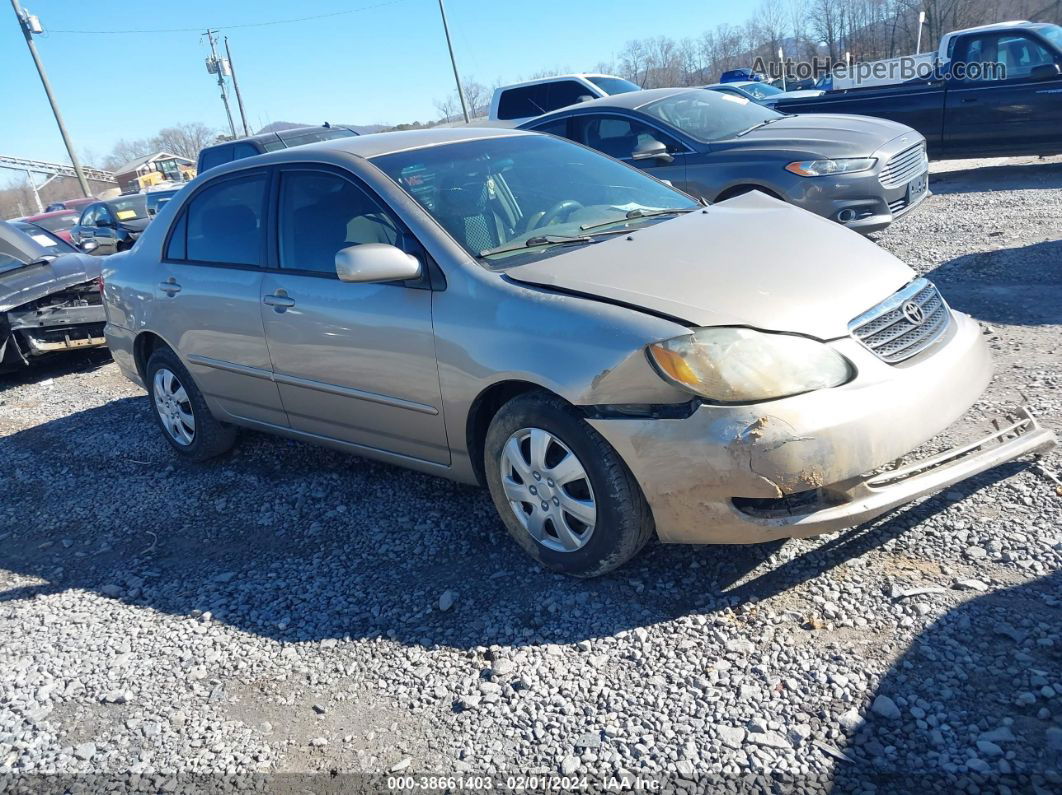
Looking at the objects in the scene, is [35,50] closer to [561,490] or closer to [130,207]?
[130,207]

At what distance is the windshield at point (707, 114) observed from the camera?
8.30 m

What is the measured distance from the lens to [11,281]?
7.91m

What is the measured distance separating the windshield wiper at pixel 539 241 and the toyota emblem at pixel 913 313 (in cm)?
128

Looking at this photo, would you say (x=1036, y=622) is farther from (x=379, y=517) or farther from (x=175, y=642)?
(x=175, y=642)

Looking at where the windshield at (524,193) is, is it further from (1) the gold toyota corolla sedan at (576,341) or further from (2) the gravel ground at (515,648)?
(2) the gravel ground at (515,648)

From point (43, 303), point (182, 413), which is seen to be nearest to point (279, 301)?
point (182, 413)

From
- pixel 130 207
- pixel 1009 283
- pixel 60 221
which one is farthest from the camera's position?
pixel 60 221

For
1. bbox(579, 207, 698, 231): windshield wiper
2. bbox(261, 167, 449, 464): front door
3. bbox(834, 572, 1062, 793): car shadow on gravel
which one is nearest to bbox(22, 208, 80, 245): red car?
bbox(261, 167, 449, 464): front door

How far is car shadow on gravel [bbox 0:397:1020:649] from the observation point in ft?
10.5

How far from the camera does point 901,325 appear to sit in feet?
10.5

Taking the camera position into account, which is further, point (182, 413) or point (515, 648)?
point (182, 413)

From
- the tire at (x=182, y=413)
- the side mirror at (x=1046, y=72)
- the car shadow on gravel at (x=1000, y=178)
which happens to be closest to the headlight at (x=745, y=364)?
the tire at (x=182, y=413)

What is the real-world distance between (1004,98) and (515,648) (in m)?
11.2

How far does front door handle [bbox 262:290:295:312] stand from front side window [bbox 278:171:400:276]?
142mm
